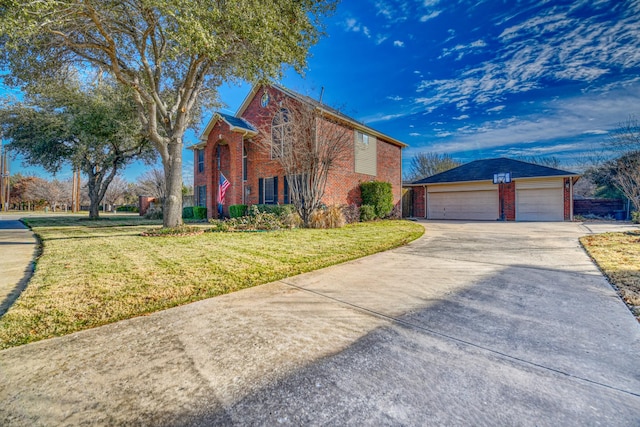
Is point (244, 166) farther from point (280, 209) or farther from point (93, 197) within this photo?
point (93, 197)

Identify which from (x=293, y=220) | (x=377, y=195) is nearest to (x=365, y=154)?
(x=377, y=195)

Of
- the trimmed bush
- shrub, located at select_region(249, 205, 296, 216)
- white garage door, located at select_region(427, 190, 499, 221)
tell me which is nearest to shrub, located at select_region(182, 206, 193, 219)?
shrub, located at select_region(249, 205, 296, 216)

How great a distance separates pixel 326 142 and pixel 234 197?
6825 millimetres

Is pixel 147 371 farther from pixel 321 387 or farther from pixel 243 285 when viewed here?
pixel 243 285

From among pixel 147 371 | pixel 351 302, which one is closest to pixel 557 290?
pixel 351 302

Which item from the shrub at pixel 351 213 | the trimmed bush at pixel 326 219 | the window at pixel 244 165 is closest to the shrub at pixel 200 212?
the window at pixel 244 165

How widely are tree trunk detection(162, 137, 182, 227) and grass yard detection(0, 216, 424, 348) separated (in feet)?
7.81

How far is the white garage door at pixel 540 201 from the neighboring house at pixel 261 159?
8.44 metres

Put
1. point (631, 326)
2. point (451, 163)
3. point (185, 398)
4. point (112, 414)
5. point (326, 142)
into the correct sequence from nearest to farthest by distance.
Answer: point (112, 414), point (185, 398), point (631, 326), point (326, 142), point (451, 163)

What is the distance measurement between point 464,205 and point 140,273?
2020cm

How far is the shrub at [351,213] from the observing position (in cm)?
1355

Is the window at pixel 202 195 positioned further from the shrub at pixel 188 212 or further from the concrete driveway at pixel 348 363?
the concrete driveway at pixel 348 363

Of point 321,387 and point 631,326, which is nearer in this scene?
point 321,387

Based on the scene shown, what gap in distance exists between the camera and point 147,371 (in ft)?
5.98
